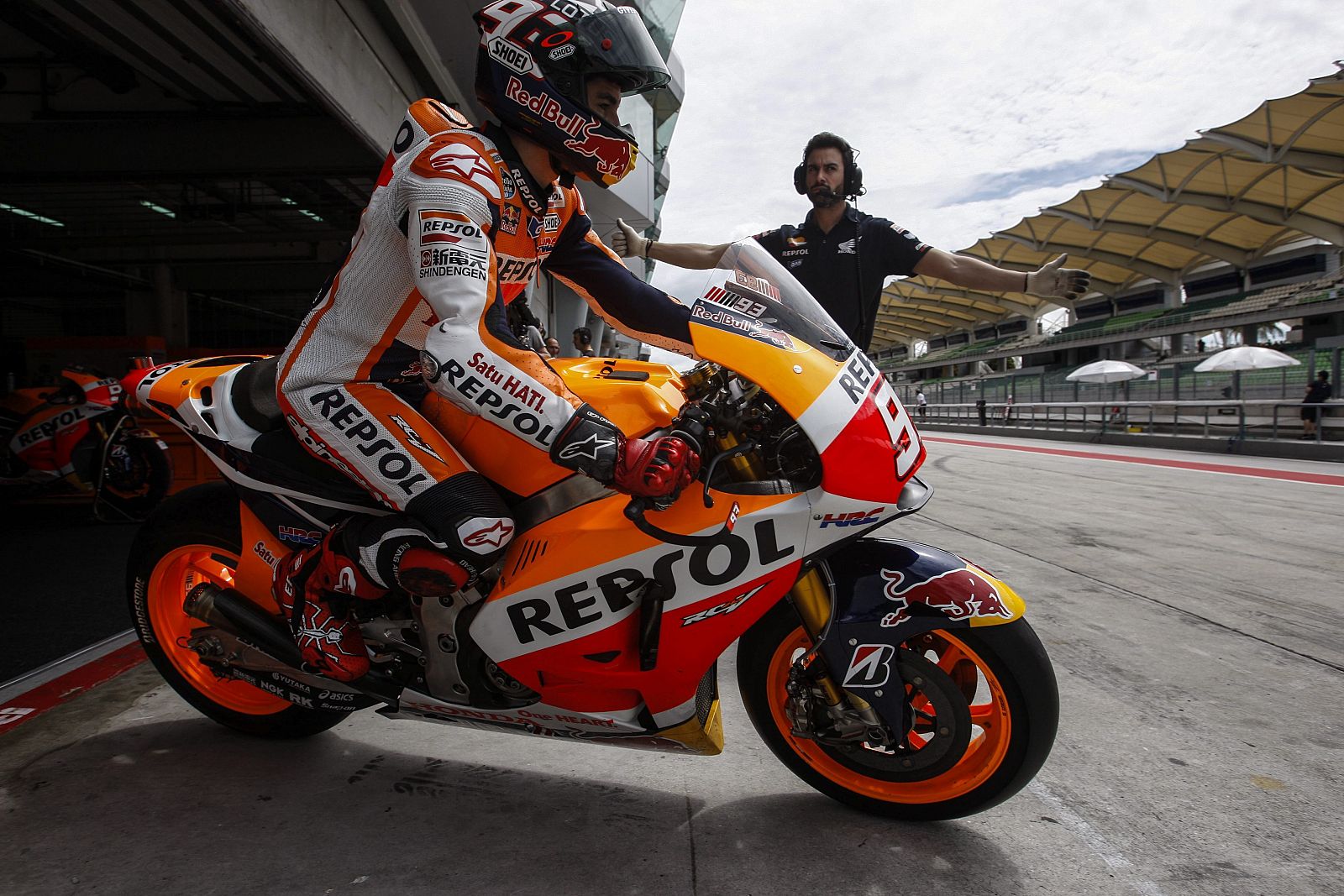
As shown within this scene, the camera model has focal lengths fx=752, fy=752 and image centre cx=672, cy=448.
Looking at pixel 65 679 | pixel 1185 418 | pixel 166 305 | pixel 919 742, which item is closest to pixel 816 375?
pixel 919 742

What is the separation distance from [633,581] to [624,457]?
367mm

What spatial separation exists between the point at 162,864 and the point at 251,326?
109 feet

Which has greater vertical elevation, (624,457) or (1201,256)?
(1201,256)

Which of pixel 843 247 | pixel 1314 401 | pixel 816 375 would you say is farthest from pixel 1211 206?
pixel 816 375

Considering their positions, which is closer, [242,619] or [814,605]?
[814,605]

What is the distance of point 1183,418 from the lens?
17.5 m

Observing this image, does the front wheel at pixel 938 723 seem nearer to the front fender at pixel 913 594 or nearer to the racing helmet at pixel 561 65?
the front fender at pixel 913 594

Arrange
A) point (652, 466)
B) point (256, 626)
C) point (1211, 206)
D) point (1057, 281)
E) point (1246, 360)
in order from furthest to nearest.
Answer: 1. point (1211, 206)
2. point (1246, 360)
3. point (1057, 281)
4. point (256, 626)
5. point (652, 466)

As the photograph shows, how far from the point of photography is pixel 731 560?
178cm

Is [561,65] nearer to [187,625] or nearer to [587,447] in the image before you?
[587,447]

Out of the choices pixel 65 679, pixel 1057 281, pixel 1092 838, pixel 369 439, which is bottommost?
pixel 1092 838

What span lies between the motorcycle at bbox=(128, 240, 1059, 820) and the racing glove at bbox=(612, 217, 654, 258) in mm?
832

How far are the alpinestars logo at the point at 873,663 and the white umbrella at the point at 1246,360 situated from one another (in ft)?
72.1

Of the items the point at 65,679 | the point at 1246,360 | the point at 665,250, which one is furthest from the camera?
the point at 1246,360
